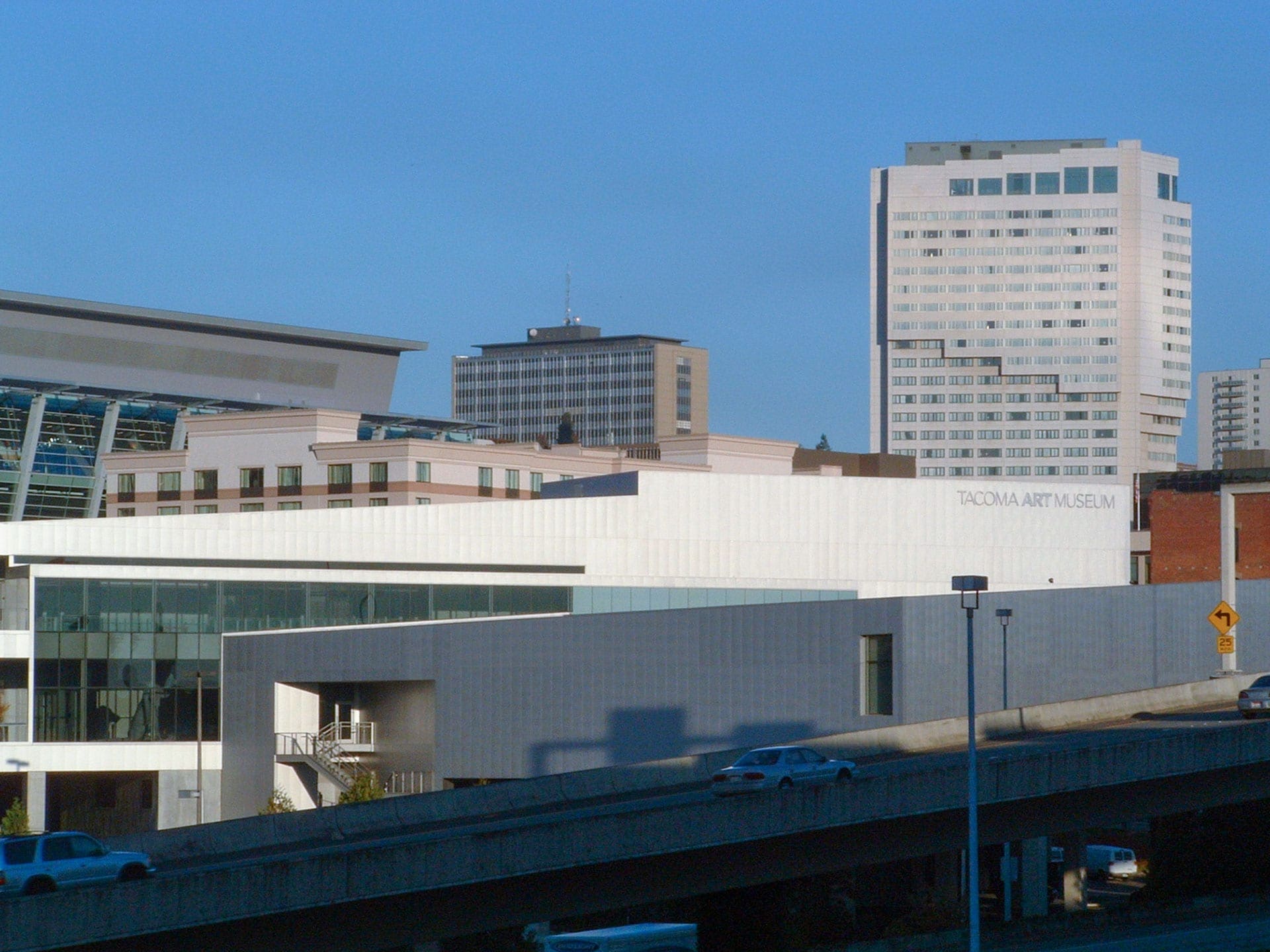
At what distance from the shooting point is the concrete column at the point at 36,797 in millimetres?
69250

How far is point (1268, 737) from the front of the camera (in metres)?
42.5

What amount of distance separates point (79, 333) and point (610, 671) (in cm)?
6110

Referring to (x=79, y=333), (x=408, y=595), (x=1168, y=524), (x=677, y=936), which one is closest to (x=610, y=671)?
(x=408, y=595)

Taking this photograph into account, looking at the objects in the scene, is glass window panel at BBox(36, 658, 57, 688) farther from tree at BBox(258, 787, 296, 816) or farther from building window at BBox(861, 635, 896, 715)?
building window at BBox(861, 635, 896, 715)

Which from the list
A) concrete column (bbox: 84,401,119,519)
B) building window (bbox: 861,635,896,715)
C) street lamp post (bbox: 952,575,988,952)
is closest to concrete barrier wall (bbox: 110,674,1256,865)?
building window (bbox: 861,635,896,715)

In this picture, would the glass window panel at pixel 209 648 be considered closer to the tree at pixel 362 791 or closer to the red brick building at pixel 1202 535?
the tree at pixel 362 791

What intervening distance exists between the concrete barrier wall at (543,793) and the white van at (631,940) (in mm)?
4495

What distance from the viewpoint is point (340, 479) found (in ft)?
338

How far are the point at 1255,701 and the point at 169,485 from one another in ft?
239

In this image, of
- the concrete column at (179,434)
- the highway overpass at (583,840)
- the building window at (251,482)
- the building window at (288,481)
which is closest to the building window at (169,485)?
the building window at (251,482)

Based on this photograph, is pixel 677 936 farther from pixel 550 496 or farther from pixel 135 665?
pixel 550 496

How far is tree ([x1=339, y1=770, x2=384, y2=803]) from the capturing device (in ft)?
210

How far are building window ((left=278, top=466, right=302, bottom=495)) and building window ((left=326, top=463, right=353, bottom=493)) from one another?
181 centimetres

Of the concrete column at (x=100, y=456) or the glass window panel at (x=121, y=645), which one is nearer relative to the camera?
the glass window panel at (x=121, y=645)
